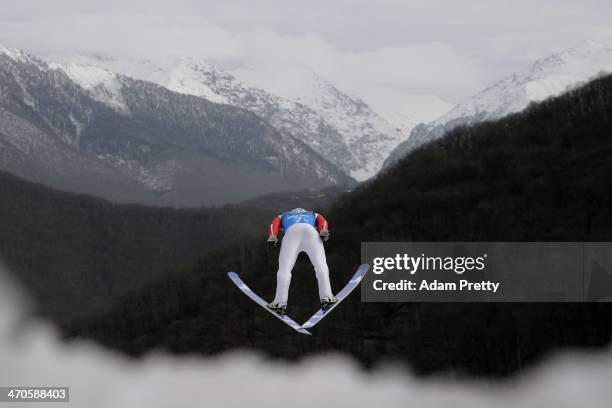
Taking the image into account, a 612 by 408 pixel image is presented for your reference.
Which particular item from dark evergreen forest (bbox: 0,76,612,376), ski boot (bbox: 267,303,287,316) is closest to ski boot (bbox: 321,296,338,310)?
ski boot (bbox: 267,303,287,316)

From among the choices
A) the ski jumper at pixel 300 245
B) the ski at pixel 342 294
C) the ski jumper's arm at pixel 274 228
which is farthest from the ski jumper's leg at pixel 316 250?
the ski at pixel 342 294

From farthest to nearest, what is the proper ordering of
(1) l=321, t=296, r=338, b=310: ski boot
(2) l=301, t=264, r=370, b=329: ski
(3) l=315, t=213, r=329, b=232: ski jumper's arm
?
1. (2) l=301, t=264, r=370, b=329: ski
2. (1) l=321, t=296, r=338, b=310: ski boot
3. (3) l=315, t=213, r=329, b=232: ski jumper's arm

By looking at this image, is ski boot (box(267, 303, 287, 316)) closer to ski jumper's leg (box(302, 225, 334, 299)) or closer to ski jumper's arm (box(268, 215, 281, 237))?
ski jumper's leg (box(302, 225, 334, 299))

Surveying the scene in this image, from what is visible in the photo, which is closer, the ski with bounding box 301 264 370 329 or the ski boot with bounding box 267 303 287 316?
the ski boot with bounding box 267 303 287 316

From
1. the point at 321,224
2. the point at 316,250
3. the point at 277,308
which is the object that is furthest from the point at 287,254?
the point at 277,308

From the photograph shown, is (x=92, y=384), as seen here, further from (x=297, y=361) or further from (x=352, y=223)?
(x=352, y=223)

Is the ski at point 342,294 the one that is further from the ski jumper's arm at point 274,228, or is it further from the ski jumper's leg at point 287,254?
the ski jumper's arm at point 274,228

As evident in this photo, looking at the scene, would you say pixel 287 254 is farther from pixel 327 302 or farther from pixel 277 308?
pixel 327 302

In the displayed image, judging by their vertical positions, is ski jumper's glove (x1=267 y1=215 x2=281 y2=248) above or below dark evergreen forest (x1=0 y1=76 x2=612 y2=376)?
below

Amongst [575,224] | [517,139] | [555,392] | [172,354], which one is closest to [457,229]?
[575,224]
